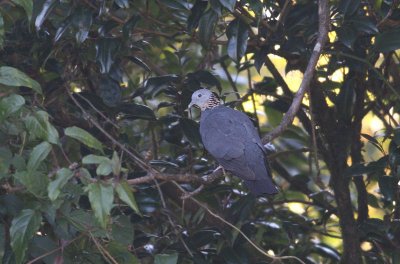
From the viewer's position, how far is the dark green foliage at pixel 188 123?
349 cm

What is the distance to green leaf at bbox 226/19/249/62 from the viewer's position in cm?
400

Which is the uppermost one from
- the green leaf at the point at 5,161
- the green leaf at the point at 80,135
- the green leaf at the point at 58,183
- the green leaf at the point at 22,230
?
the green leaf at the point at 80,135

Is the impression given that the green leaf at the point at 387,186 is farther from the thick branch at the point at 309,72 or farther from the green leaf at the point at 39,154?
the green leaf at the point at 39,154

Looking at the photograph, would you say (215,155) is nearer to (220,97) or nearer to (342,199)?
(220,97)

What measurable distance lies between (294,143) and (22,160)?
8.77ft

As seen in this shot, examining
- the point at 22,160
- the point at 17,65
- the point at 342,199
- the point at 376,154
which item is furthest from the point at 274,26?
the point at 376,154

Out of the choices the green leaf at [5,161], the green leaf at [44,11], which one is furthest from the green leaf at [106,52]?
the green leaf at [5,161]

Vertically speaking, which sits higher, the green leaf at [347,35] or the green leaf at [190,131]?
the green leaf at [347,35]

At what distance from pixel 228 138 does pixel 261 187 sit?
1.61 ft

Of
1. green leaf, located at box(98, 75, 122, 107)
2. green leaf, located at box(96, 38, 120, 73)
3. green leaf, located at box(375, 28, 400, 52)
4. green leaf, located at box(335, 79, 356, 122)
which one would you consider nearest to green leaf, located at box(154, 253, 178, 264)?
green leaf, located at box(96, 38, 120, 73)

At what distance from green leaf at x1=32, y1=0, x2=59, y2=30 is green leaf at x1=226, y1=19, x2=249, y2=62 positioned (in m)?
0.88

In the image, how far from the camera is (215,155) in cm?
438

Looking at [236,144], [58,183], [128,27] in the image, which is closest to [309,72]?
[236,144]

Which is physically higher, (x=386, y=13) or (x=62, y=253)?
(x=386, y=13)
